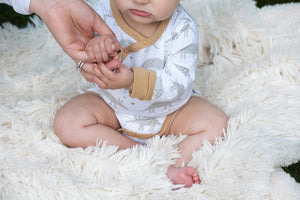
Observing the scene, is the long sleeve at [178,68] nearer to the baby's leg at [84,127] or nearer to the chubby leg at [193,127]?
the chubby leg at [193,127]

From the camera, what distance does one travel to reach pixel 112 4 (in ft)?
4.03

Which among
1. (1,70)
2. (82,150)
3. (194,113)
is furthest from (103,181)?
(1,70)

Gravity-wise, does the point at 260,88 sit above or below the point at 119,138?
above

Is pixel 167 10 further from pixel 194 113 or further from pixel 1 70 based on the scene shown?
pixel 1 70

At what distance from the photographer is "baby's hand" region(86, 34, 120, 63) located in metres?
0.97

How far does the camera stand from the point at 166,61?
120 cm

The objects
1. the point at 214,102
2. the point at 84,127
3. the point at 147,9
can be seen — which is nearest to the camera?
the point at 147,9

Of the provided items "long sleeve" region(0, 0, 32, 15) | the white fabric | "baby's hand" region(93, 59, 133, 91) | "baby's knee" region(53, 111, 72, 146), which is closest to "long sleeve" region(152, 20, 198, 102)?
the white fabric

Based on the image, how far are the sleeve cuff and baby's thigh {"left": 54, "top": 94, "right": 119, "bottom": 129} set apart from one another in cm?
21

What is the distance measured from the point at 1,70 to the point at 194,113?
80cm

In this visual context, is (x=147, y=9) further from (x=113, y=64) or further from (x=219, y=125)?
(x=219, y=125)

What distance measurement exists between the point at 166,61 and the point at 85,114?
0.29 m

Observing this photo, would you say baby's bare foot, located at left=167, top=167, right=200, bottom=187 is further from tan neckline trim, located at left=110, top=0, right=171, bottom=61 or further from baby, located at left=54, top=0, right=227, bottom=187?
tan neckline trim, located at left=110, top=0, right=171, bottom=61

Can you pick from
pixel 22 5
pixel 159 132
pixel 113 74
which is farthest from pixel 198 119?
pixel 22 5
